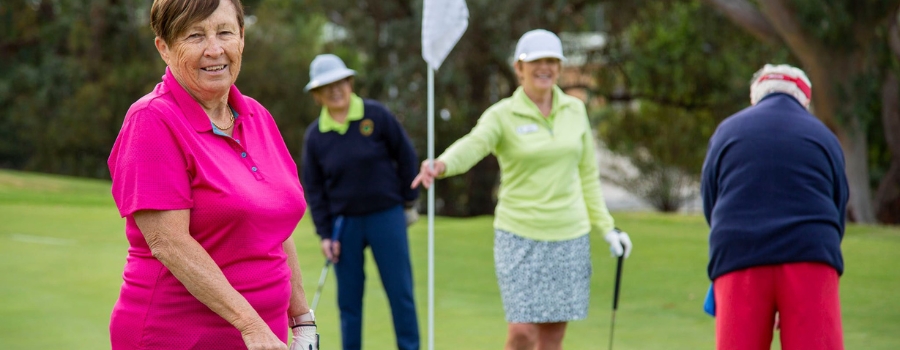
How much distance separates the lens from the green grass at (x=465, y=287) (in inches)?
271

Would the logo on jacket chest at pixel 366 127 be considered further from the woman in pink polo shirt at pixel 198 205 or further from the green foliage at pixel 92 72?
the green foliage at pixel 92 72

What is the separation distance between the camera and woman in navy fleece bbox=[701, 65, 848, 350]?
11.9ft

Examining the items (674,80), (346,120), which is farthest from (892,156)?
(346,120)

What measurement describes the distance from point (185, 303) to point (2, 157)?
1167 inches

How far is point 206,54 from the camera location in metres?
2.46

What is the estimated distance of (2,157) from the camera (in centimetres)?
2952

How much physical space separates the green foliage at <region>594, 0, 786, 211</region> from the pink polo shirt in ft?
54.9

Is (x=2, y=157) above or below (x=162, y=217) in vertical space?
below

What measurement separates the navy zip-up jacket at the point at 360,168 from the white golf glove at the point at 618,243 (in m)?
1.23

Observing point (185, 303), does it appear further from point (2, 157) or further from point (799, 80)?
point (2, 157)

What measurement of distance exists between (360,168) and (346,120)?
29cm

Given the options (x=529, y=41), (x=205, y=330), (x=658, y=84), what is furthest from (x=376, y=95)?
(x=205, y=330)

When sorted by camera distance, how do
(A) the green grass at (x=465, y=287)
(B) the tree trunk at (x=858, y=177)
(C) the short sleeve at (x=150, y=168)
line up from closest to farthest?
(C) the short sleeve at (x=150, y=168) < (A) the green grass at (x=465, y=287) < (B) the tree trunk at (x=858, y=177)

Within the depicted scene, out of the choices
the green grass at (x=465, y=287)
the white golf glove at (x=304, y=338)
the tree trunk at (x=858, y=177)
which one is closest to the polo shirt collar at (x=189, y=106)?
the white golf glove at (x=304, y=338)
